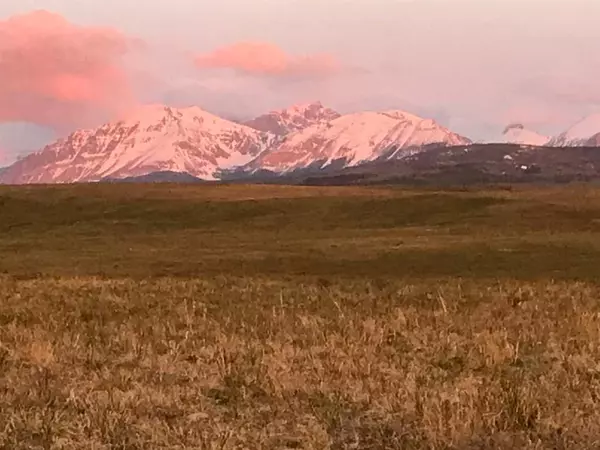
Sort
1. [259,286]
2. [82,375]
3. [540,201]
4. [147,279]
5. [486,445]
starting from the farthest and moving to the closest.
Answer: [540,201]
[147,279]
[259,286]
[82,375]
[486,445]

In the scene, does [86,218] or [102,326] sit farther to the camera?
[86,218]

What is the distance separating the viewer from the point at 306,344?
20766mm

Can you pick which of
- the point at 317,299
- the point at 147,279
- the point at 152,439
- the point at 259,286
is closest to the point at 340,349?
the point at 152,439

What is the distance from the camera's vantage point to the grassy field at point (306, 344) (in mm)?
12375

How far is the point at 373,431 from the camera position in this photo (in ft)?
39.8

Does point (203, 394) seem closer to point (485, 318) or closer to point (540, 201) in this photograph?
point (485, 318)

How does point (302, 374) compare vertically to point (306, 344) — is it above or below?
above

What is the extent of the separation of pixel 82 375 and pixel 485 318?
46.6 ft

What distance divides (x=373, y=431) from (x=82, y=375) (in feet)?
24.5

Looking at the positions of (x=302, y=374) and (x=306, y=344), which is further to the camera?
(x=306, y=344)

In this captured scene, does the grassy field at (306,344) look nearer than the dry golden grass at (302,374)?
No

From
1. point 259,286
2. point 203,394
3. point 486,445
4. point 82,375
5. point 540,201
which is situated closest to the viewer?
point 486,445

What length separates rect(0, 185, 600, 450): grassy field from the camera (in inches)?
487

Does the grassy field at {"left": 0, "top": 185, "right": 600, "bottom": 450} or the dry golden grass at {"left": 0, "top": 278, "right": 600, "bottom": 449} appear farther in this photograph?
the grassy field at {"left": 0, "top": 185, "right": 600, "bottom": 450}
